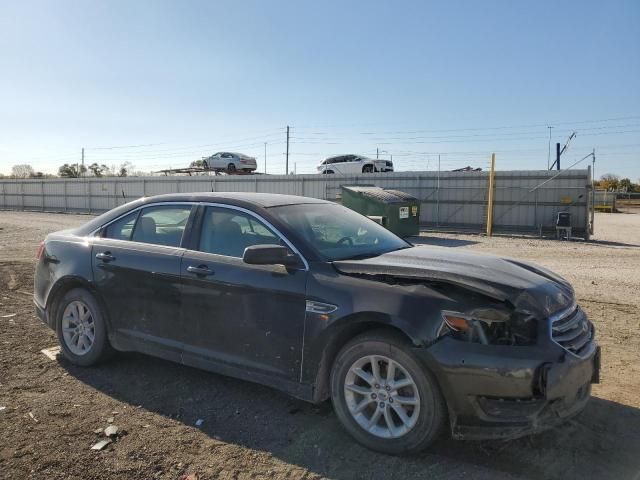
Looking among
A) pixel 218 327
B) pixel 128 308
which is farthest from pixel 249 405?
pixel 128 308

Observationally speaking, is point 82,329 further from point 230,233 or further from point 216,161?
point 216,161

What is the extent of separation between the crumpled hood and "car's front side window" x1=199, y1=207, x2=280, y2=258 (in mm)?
733

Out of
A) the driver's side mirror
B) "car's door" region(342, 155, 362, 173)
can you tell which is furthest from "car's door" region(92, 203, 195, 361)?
"car's door" region(342, 155, 362, 173)

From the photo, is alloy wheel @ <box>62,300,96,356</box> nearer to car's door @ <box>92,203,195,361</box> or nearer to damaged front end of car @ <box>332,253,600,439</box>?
car's door @ <box>92,203,195,361</box>

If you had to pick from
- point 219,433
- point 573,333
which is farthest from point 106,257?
point 573,333

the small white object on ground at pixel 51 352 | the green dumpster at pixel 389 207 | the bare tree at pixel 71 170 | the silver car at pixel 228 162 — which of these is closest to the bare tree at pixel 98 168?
the bare tree at pixel 71 170

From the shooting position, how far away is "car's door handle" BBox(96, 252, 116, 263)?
4.51m

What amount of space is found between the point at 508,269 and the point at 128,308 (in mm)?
3048

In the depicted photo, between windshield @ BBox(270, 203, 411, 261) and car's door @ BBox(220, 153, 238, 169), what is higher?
car's door @ BBox(220, 153, 238, 169)

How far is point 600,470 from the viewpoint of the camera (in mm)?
2979

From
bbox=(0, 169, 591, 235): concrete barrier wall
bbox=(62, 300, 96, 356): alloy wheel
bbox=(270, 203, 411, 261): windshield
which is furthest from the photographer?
bbox=(0, 169, 591, 235): concrete barrier wall

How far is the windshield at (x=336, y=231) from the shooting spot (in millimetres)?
3811

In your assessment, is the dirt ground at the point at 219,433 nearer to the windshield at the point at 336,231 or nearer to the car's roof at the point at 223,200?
the windshield at the point at 336,231

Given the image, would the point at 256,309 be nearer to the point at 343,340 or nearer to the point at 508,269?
the point at 343,340
